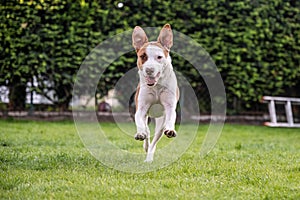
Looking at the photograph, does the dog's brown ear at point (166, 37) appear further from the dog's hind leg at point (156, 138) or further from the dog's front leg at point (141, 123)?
the dog's hind leg at point (156, 138)

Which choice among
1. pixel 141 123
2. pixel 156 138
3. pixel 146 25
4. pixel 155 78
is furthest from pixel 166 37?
pixel 146 25

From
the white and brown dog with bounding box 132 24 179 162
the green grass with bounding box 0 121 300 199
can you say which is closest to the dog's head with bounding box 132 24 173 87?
the white and brown dog with bounding box 132 24 179 162

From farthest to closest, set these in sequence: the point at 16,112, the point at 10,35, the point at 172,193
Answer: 1. the point at 16,112
2. the point at 10,35
3. the point at 172,193

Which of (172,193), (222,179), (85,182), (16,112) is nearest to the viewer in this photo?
(172,193)

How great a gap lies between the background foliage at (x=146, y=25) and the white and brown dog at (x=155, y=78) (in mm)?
5421

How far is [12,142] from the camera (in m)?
6.14

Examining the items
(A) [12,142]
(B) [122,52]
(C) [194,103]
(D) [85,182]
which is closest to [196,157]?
(D) [85,182]

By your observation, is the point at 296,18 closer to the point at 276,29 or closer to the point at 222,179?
the point at 276,29

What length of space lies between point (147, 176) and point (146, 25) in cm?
637

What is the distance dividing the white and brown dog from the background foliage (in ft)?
17.8

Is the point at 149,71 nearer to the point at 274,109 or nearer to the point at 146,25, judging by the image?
the point at 146,25

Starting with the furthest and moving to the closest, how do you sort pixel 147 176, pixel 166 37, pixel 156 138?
pixel 156 138
pixel 166 37
pixel 147 176

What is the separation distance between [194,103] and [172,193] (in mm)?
7376

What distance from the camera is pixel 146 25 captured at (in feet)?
32.2
